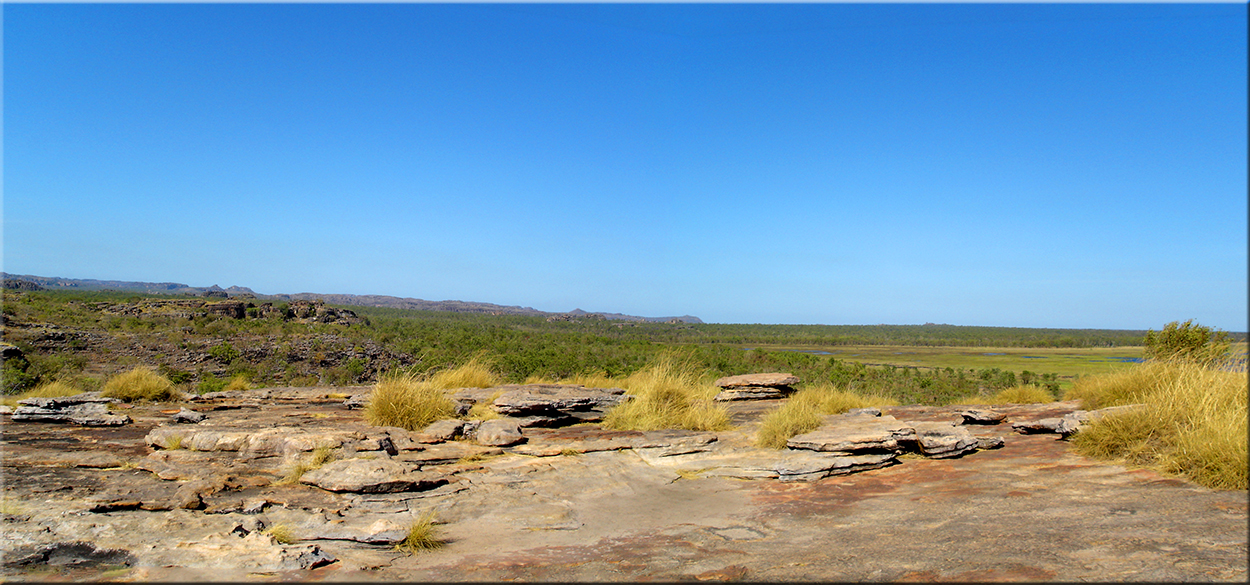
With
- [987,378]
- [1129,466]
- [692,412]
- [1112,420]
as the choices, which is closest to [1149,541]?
[1129,466]

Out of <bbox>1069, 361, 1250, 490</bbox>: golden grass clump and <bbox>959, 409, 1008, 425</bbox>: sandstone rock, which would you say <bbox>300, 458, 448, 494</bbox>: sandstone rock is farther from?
<bbox>959, 409, 1008, 425</bbox>: sandstone rock

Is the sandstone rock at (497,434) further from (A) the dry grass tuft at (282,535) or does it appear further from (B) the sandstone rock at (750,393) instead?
(B) the sandstone rock at (750,393)

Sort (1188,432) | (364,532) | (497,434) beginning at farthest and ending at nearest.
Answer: (497,434), (1188,432), (364,532)

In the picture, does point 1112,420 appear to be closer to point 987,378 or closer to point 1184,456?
point 1184,456

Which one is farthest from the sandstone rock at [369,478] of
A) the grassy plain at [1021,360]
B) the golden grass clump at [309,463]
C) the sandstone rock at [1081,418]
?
the grassy plain at [1021,360]

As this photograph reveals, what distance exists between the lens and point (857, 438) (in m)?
8.78

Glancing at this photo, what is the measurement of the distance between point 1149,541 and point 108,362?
38187mm

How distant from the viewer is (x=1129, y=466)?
22.6 ft

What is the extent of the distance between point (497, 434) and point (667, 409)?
353cm

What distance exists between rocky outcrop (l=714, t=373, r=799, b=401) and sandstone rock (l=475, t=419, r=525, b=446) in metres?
6.52

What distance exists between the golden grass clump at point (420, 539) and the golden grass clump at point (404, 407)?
5054 mm

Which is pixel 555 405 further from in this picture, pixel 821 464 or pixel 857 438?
pixel 857 438

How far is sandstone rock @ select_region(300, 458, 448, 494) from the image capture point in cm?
695

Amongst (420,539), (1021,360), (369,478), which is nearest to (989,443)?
(420,539)
